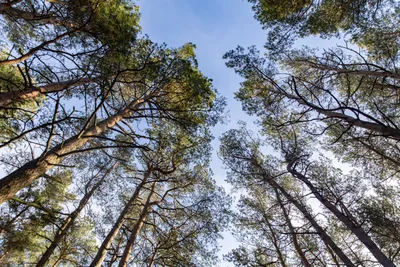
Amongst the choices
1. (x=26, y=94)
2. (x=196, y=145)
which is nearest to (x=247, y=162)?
(x=196, y=145)

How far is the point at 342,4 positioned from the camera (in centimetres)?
685

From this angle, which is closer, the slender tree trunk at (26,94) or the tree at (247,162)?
the slender tree trunk at (26,94)

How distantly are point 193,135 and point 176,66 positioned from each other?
2291 millimetres

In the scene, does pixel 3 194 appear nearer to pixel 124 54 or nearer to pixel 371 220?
pixel 124 54

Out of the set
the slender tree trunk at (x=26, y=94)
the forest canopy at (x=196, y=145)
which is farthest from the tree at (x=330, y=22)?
the slender tree trunk at (x=26, y=94)

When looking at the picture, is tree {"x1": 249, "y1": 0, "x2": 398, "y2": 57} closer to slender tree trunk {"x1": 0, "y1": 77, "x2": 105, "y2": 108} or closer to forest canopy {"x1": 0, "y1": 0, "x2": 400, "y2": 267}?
forest canopy {"x1": 0, "y1": 0, "x2": 400, "y2": 267}

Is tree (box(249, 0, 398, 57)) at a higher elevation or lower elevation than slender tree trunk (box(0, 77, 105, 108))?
higher

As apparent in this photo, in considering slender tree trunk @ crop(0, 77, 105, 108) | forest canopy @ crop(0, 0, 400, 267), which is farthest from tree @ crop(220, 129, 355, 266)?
slender tree trunk @ crop(0, 77, 105, 108)

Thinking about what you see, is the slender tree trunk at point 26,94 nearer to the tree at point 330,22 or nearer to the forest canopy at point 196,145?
the forest canopy at point 196,145

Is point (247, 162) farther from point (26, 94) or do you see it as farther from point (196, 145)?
point (26, 94)

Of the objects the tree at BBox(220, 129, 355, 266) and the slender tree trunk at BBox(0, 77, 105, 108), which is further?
the tree at BBox(220, 129, 355, 266)

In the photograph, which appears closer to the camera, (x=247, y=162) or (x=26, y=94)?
(x=26, y=94)

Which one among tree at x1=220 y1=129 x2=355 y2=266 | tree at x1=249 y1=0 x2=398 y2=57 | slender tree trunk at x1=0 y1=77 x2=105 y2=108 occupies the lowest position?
slender tree trunk at x1=0 y1=77 x2=105 y2=108

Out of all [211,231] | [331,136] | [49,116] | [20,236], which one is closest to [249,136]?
[331,136]
